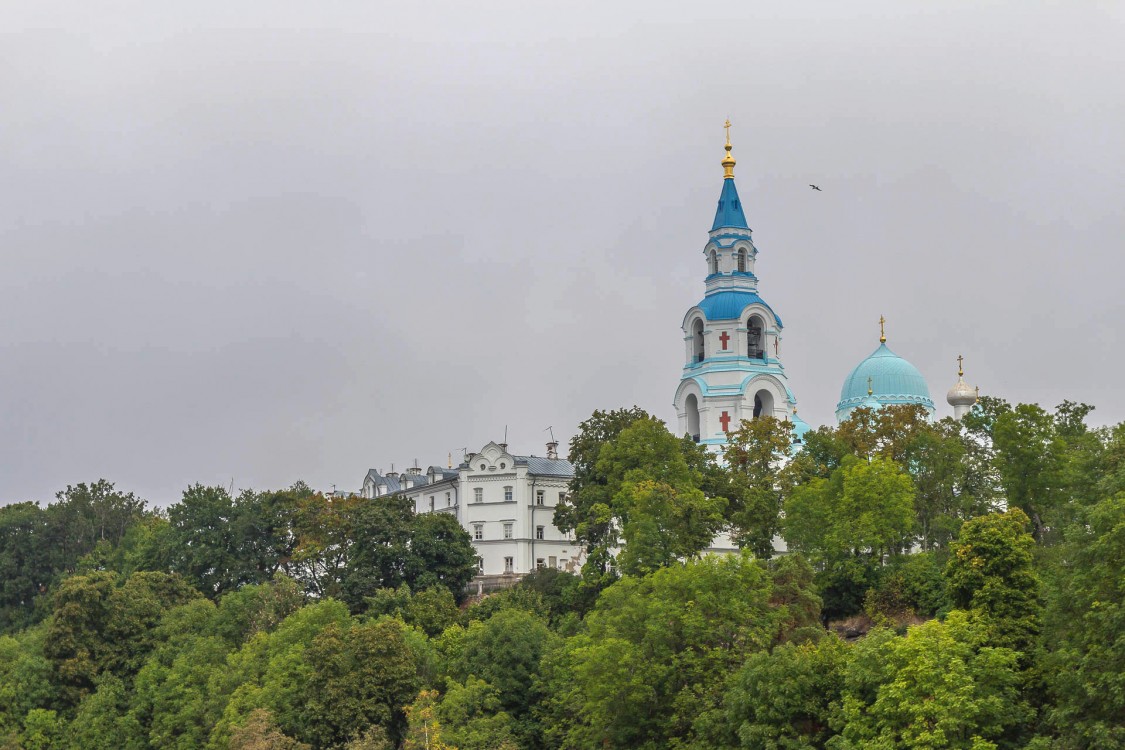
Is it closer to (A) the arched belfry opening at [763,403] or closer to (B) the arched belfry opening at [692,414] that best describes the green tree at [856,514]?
(A) the arched belfry opening at [763,403]

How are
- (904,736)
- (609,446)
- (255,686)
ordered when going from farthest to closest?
(609,446)
(255,686)
(904,736)

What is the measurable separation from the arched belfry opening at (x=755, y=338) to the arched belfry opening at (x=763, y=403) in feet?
6.21

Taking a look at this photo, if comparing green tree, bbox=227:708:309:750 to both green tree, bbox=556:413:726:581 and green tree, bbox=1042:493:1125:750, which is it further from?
green tree, bbox=1042:493:1125:750

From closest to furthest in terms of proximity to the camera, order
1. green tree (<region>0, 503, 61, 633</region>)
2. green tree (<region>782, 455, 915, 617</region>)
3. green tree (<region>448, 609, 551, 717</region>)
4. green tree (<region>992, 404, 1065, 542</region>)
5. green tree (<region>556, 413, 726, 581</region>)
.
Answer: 1. green tree (<region>992, 404, 1065, 542</region>)
2. green tree (<region>448, 609, 551, 717</region>)
3. green tree (<region>782, 455, 915, 617</region>)
4. green tree (<region>556, 413, 726, 581</region>)
5. green tree (<region>0, 503, 61, 633</region>)

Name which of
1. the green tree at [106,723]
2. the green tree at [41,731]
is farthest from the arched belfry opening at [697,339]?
the green tree at [41,731]

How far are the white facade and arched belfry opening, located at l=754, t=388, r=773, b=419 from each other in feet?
36.6

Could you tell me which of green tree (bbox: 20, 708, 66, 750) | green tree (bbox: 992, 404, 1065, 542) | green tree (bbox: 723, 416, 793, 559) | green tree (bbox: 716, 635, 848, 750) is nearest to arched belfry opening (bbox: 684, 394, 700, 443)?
green tree (bbox: 723, 416, 793, 559)

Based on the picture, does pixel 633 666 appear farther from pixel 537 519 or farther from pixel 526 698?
pixel 537 519

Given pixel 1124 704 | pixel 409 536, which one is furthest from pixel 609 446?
pixel 1124 704

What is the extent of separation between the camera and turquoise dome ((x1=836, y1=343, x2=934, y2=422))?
78250 millimetres

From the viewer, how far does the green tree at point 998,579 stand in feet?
135

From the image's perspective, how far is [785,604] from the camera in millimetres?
49656

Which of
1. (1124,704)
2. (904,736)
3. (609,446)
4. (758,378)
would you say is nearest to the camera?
(1124,704)

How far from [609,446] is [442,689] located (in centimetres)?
1371
